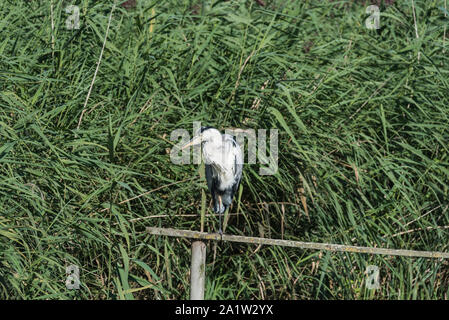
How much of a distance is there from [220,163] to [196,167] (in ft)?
1.41

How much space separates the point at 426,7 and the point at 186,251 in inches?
86.0

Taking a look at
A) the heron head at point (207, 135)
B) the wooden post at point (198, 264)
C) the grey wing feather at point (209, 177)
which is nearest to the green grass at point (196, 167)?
the grey wing feather at point (209, 177)

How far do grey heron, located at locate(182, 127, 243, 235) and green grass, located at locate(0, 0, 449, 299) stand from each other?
0.63ft

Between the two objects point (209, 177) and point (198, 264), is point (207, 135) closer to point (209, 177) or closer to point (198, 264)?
point (209, 177)

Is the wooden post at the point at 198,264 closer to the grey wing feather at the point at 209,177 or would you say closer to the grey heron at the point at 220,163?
the grey heron at the point at 220,163

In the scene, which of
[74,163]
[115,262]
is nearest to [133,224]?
[115,262]

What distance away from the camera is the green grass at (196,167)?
2910mm

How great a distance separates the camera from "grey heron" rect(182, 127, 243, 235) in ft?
9.22

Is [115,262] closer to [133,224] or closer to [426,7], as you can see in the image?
[133,224]

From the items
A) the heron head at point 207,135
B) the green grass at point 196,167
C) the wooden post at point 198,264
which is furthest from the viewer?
the green grass at point 196,167

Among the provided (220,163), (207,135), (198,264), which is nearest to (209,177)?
(220,163)

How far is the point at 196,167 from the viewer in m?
3.28

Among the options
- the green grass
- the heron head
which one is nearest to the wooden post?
the green grass

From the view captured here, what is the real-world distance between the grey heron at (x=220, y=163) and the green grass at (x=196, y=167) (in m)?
0.19
